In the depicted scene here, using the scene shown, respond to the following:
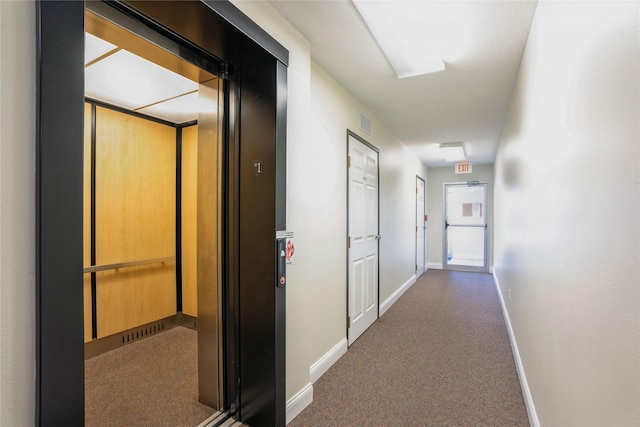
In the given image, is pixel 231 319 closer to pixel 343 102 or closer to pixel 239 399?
pixel 239 399

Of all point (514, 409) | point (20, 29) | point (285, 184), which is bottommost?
point (514, 409)

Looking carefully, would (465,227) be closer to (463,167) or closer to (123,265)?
(463,167)

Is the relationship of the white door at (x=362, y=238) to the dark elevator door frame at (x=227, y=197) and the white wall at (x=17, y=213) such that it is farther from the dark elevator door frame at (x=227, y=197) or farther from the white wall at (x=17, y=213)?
the white wall at (x=17, y=213)

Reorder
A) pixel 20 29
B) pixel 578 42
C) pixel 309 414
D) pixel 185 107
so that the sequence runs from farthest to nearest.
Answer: pixel 185 107 → pixel 309 414 → pixel 578 42 → pixel 20 29

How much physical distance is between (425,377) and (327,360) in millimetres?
819

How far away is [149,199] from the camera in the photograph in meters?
3.42

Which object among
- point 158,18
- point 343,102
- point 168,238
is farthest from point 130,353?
point 343,102

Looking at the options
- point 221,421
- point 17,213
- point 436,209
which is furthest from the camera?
point 436,209

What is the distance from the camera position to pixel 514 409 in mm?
2133

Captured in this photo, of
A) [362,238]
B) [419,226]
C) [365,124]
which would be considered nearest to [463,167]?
[419,226]

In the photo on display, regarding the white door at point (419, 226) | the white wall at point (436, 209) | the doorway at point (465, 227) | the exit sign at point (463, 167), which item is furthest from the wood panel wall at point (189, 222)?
the doorway at point (465, 227)

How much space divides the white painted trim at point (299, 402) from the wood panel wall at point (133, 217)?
6.88 feet

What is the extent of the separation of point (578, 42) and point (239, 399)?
2.48 meters

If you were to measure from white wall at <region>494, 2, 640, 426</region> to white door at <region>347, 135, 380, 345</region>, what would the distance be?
160cm
